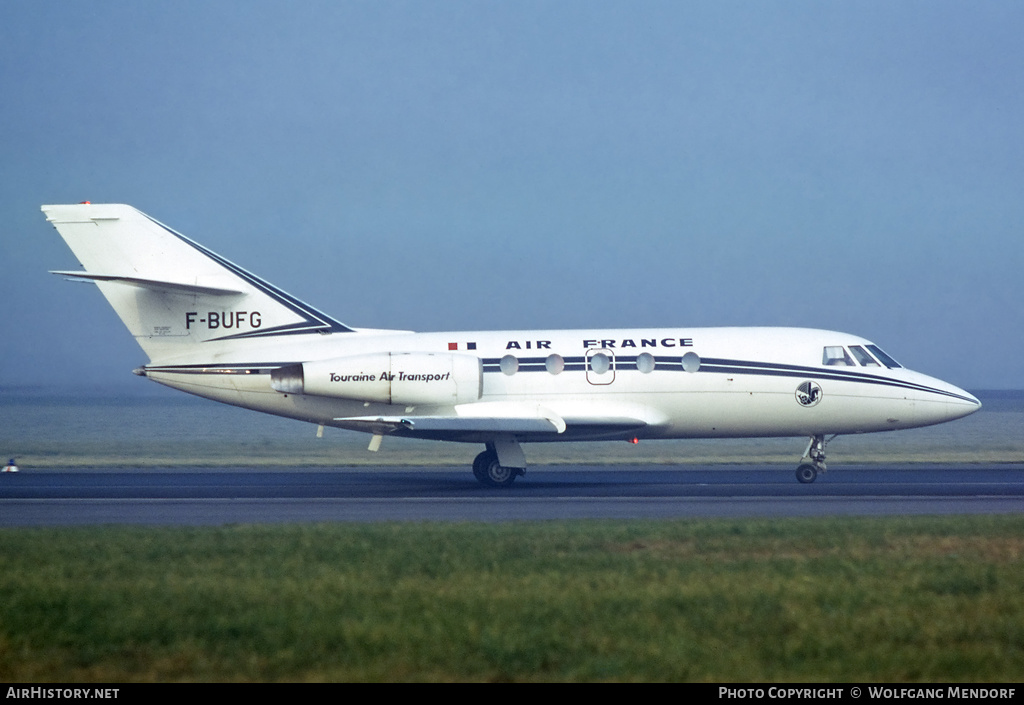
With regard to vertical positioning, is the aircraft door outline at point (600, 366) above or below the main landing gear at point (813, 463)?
above

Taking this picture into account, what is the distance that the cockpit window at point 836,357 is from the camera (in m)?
23.4

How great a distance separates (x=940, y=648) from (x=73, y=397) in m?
92.9

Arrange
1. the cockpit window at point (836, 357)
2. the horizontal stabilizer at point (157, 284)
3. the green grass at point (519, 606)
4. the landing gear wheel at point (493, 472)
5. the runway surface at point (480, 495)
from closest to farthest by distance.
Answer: the green grass at point (519, 606), the runway surface at point (480, 495), the horizontal stabilizer at point (157, 284), the landing gear wheel at point (493, 472), the cockpit window at point (836, 357)

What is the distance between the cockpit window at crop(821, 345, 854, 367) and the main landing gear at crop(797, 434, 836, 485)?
1697mm

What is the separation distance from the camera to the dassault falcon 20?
22.9 metres

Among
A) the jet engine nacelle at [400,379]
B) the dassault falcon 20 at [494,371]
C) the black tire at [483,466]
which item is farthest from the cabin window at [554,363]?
the black tire at [483,466]

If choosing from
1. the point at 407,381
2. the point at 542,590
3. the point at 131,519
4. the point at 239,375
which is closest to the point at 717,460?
the point at 407,381

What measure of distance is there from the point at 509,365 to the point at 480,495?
357 cm

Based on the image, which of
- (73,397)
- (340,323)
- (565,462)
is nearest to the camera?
(340,323)

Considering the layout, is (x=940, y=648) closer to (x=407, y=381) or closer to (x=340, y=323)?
(x=407, y=381)

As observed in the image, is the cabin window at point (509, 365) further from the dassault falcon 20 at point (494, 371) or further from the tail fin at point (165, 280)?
the tail fin at point (165, 280)

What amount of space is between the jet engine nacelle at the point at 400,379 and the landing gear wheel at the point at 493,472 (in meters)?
1.41

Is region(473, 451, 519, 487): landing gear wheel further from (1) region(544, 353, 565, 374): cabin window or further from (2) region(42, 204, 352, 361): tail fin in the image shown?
(2) region(42, 204, 352, 361): tail fin

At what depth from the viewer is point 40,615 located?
895cm
